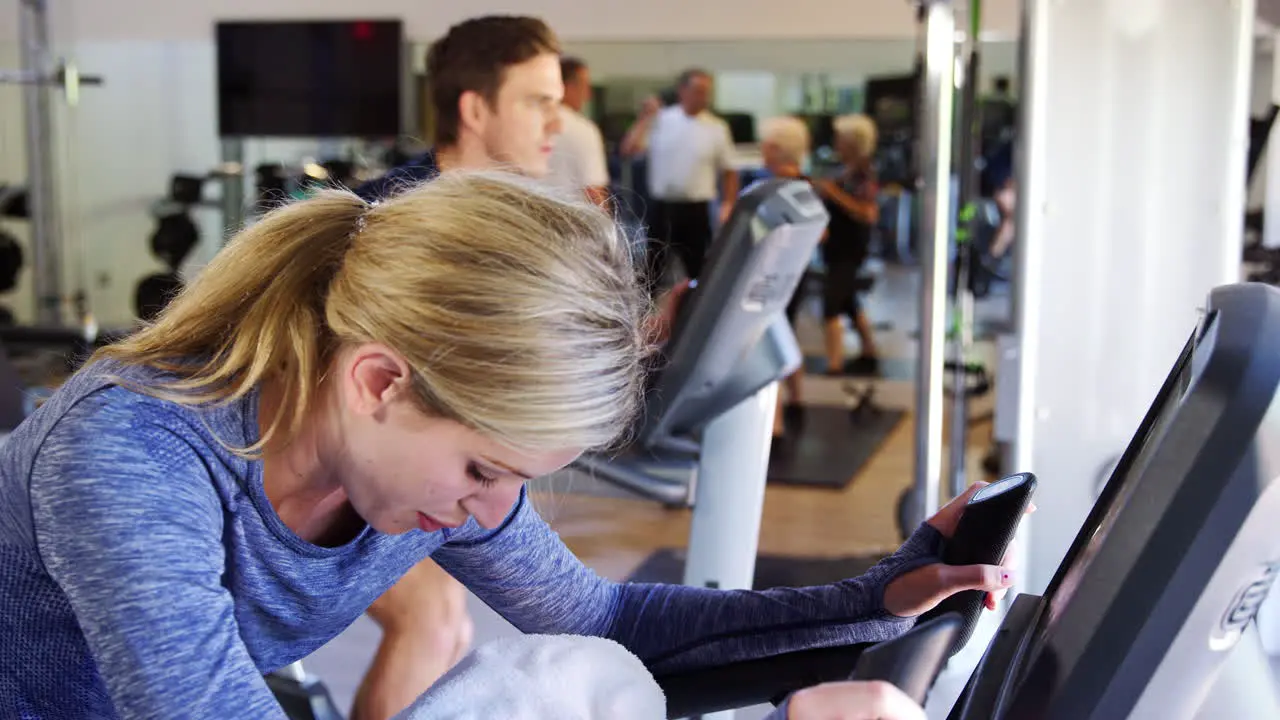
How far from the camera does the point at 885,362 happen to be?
6.33 m

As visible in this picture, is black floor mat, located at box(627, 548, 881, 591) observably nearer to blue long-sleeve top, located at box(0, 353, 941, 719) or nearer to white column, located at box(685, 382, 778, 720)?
white column, located at box(685, 382, 778, 720)

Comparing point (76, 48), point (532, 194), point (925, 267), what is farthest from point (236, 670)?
point (76, 48)

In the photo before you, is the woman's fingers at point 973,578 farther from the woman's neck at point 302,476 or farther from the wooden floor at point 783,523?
the wooden floor at point 783,523

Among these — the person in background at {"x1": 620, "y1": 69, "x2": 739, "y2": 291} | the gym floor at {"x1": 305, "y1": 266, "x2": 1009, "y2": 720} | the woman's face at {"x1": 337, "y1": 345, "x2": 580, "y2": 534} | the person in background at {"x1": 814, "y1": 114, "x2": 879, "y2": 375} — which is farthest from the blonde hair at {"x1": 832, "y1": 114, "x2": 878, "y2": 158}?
the woman's face at {"x1": 337, "y1": 345, "x2": 580, "y2": 534}

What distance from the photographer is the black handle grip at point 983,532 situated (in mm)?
939

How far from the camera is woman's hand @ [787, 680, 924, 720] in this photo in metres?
0.69

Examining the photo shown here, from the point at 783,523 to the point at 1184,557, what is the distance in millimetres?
3408

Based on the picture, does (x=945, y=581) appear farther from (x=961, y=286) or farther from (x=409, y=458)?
(x=961, y=286)

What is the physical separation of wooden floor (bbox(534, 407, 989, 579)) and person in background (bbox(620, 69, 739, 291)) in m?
1.84

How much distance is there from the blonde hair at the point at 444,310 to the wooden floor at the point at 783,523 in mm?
2408

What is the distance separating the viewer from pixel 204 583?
0.85 meters

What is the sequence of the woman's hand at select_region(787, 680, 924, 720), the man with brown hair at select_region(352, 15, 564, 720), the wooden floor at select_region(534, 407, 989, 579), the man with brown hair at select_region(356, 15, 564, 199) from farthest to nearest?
the wooden floor at select_region(534, 407, 989, 579) → the man with brown hair at select_region(356, 15, 564, 199) → the man with brown hair at select_region(352, 15, 564, 720) → the woman's hand at select_region(787, 680, 924, 720)

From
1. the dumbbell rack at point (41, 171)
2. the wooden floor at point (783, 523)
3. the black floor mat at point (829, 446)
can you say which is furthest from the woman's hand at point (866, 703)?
the dumbbell rack at point (41, 171)

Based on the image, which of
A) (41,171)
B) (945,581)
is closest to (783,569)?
(945,581)
